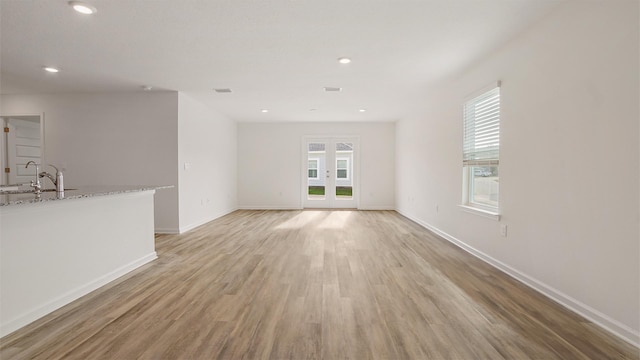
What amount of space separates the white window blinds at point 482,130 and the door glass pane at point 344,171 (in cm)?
454

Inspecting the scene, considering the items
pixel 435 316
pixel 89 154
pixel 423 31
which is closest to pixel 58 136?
pixel 89 154

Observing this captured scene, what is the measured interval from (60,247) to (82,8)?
197 centimetres

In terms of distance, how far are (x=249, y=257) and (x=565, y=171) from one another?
130 inches

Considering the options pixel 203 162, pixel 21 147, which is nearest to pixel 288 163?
pixel 203 162

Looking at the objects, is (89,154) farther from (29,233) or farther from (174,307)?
(174,307)

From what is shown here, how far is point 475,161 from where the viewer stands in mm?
3893

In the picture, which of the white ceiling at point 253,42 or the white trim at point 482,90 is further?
the white trim at point 482,90

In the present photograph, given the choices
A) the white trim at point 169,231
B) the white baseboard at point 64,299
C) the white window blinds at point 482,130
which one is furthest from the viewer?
the white trim at point 169,231

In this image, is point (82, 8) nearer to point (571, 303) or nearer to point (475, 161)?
point (475, 161)

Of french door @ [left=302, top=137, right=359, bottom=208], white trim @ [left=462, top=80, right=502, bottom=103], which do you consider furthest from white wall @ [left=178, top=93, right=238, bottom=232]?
white trim @ [left=462, top=80, right=502, bottom=103]

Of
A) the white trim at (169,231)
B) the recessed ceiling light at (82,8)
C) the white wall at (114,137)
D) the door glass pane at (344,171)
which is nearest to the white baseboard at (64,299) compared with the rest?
the white trim at (169,231)

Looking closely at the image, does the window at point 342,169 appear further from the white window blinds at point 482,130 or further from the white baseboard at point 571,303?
the white baseboard at point 571,303

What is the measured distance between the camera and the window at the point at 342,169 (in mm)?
8578

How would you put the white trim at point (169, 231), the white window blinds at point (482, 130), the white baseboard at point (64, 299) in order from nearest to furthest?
the white baseboard at point (64, 299)
the white window blinds at point (482, 130)
the white trim at point (169, 231)
